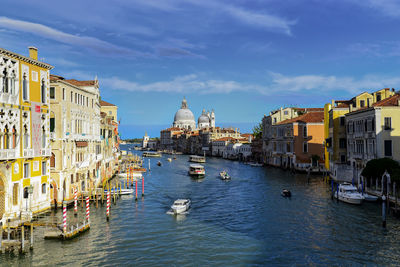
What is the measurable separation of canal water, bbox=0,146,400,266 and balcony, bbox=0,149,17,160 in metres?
4.87

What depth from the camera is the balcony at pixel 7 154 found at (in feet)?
69.9

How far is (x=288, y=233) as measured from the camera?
23750 mm

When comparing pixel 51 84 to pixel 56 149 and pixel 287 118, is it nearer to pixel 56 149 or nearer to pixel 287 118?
pixel 56 149

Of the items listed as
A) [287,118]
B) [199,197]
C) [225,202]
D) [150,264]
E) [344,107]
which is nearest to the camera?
[150,264]

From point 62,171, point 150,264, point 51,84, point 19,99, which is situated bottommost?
point 150,264

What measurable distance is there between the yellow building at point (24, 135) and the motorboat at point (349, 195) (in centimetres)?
2417

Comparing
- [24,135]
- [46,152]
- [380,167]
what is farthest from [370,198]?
[24,135]

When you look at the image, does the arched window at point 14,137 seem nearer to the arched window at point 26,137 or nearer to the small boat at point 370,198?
the arched window at point 26,137

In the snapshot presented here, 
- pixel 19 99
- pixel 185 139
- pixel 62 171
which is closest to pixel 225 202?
pixel 62 171

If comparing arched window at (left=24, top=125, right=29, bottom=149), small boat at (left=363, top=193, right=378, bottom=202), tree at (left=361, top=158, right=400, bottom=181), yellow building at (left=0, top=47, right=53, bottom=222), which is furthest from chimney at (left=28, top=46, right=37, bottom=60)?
small boat at (left=363, top=193, right=378, bottom=202)

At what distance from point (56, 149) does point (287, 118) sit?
2244 inches

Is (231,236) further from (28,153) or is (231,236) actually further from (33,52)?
(33,52)

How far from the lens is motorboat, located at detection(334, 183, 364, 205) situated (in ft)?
102

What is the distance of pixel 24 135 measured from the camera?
78.2 ft
